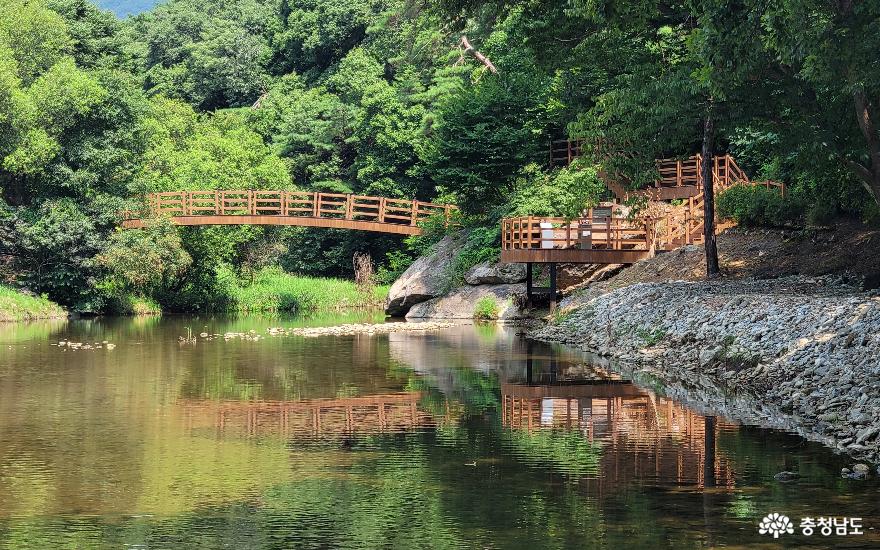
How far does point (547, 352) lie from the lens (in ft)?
78.6

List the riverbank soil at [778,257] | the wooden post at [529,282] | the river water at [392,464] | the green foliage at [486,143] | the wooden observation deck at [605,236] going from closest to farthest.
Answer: the river water at [392,464] → the riverbank soil at [778,257] → the wooden observation deck at [605,236] → the wooden post at [529,282] → the green foliage at [486,143]

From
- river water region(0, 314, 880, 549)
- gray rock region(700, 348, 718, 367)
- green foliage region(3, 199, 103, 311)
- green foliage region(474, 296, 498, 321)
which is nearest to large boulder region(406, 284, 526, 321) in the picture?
green foliage region(474, 296, 498, 321)

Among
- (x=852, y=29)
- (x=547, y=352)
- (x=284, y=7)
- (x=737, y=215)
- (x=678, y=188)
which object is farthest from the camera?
(x=284, y=7)

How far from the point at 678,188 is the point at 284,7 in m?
43.3

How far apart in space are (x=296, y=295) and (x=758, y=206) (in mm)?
20698

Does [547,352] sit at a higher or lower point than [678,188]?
lower

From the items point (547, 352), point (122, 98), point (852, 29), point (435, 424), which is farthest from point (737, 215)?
point (122, 98)

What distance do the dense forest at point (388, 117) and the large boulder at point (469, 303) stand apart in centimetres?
160

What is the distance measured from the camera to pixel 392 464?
39.4 feet

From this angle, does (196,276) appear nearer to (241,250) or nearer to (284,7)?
(241,250)

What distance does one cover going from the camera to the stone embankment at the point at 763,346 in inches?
565

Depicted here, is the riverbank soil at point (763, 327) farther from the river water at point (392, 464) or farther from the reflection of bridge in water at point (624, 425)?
the river water at point (392, 464)

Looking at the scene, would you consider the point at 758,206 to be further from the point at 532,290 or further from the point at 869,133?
the point at 869,133

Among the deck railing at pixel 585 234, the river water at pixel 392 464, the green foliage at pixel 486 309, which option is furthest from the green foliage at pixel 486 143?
the river water at pixel 392 464
